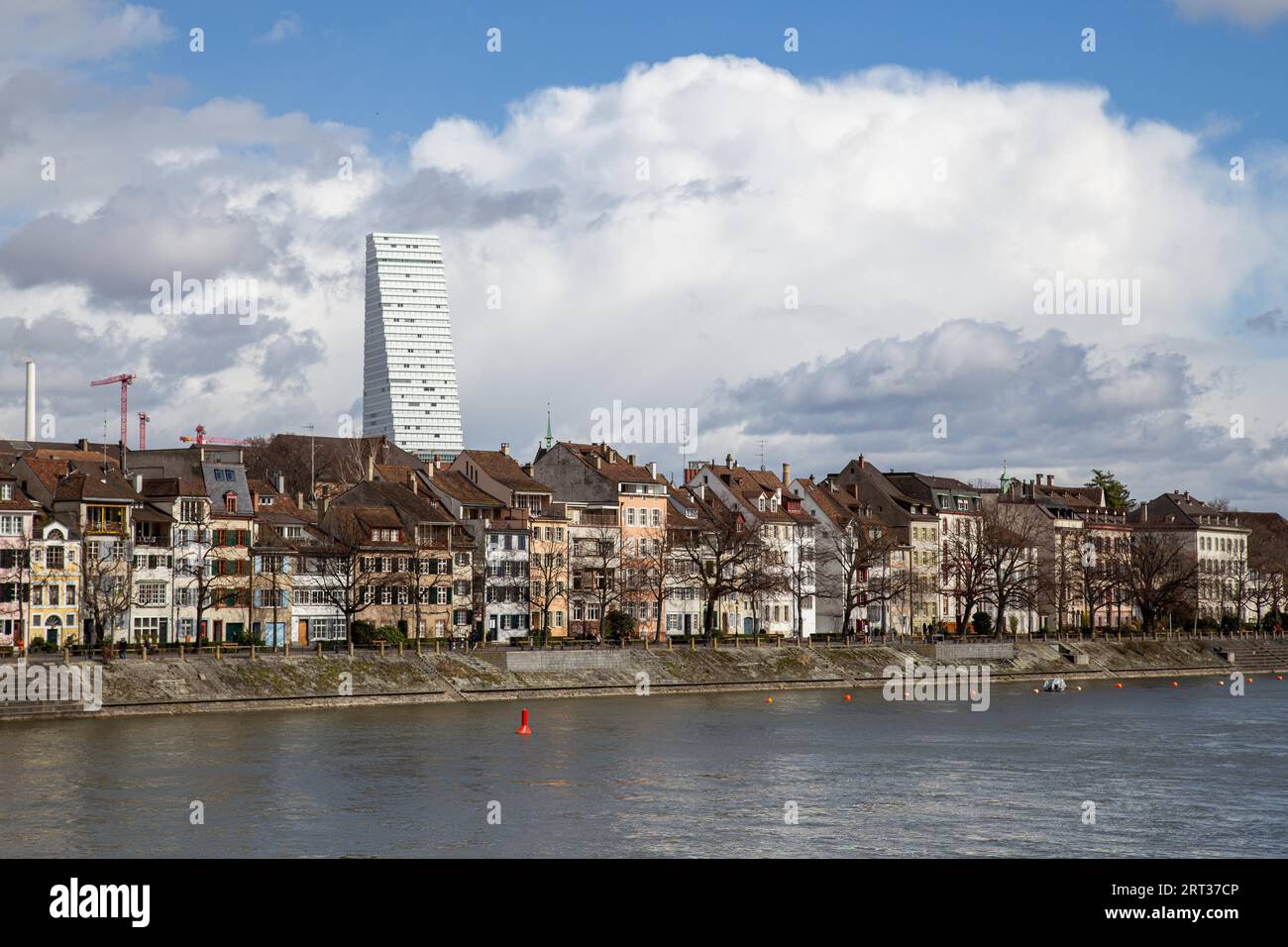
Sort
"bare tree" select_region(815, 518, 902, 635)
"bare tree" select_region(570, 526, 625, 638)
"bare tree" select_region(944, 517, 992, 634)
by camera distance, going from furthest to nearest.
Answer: "bare tree" select_region(944, 517, 992, 634), "bare tree" select_region(815, 518, 902, 635), "bare tree" select_region(570, 526, 625, 638)

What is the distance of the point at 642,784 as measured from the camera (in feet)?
189

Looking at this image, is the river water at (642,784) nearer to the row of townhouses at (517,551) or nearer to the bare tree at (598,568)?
Result: the row of townhouses at (517,551)

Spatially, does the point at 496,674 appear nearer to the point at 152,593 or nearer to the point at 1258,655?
the point at 152,593

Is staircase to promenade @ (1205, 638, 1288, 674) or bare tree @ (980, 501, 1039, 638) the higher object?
bare tree @ (980, 501, 1039, 638)

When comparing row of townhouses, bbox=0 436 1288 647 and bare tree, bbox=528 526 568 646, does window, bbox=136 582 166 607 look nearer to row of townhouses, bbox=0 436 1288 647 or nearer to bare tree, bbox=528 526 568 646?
row of townhouses, bbox=0 436 1288 647

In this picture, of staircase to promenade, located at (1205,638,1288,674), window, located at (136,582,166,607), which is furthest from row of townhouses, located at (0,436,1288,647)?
staircase to promenade, located at (1205,638,1288,674)

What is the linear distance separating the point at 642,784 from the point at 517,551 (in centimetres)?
6832

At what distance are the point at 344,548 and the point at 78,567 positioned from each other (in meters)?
16.3

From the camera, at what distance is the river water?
1789 inches

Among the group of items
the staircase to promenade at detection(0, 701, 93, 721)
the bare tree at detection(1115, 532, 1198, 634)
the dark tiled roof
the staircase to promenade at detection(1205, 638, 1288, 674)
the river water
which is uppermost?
the dark tiled roof

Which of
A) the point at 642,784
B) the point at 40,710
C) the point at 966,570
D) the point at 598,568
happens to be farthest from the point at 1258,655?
the point at 40,710

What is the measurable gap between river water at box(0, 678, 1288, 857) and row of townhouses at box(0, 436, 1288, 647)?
2376 cm

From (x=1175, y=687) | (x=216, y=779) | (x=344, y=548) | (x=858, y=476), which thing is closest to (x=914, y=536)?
(x=858, y=476)
